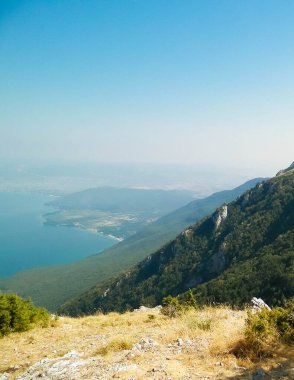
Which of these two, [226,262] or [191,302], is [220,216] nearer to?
[226,262]

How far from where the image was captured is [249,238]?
468 feet

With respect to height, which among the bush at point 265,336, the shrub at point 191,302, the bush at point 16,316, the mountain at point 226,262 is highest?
the bush at point 265,336

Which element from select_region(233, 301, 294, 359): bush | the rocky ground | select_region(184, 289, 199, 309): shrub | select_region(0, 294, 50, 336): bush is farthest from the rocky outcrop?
select_region(233, 301, 294, 359): bush

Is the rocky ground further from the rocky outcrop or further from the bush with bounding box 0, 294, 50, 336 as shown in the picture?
the rocky outcrop

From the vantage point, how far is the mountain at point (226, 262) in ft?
336

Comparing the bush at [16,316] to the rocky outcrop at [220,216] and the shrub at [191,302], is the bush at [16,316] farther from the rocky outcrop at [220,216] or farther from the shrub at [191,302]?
the rocky outcrop at [220,216]

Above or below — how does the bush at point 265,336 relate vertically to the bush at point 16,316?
above

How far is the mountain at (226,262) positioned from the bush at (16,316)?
79488mm

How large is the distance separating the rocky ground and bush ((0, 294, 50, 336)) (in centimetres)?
80

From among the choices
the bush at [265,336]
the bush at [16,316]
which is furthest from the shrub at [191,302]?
the bush at [265,336]

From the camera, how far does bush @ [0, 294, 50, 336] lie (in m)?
20.4

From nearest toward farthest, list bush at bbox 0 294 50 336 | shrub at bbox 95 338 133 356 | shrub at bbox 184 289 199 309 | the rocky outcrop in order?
shrub at bbox 95 338 133 356, bush at bbox 0 294 50 336, shrub at bbox 184 289 199 309, the rocky outcrop

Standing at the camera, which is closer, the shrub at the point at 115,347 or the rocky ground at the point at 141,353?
the rocky ground at the point at 141,353

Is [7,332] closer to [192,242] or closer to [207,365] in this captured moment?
[207,365]
